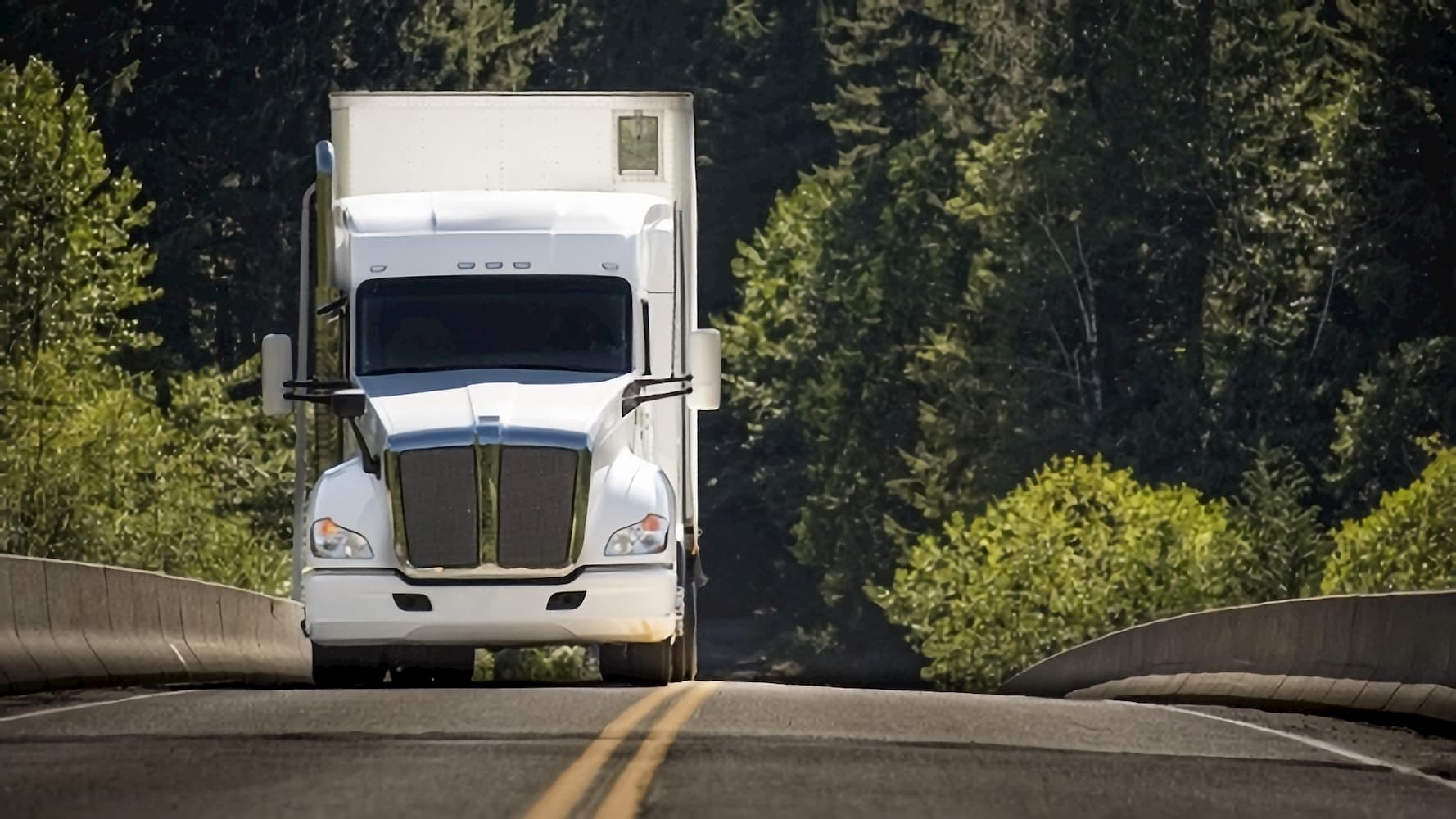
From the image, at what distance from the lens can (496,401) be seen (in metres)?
22.4

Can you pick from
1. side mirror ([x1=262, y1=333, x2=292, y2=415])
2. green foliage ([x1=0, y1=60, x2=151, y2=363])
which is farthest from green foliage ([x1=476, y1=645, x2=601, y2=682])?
side mirror ([x1=262, y1=333, x2=292, y2=415])

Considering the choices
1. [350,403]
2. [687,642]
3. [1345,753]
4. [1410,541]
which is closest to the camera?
[1345,753]

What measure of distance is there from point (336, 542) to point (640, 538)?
2.05 meters

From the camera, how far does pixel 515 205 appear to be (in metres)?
23.7

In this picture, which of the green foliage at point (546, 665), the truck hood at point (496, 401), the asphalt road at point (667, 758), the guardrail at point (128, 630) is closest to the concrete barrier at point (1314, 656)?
the asphalt road at point (667, 758)

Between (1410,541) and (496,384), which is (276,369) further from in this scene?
(1410,541)

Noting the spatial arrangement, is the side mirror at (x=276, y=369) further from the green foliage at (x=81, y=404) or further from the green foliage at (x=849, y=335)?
the green foliage at (x=849, y=335)

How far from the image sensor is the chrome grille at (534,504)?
22.0 metres

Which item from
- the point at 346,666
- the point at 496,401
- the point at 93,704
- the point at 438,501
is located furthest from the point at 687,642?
the point at 93,704

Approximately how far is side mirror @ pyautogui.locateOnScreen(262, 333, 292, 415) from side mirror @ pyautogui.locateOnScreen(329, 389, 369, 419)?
644 millimetres

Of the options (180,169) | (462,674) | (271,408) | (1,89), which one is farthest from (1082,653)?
(180,169)

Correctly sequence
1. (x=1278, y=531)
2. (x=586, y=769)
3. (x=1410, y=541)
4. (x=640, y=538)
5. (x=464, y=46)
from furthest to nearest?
1. (x=464, y=46)
2. (x=1278, y=531)
3. (x=1410, y=541)
4. (x=640, y=538)
5. (x=586, y=769)

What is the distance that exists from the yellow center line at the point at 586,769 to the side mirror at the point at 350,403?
368 centimetres

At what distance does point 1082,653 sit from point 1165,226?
136ft
